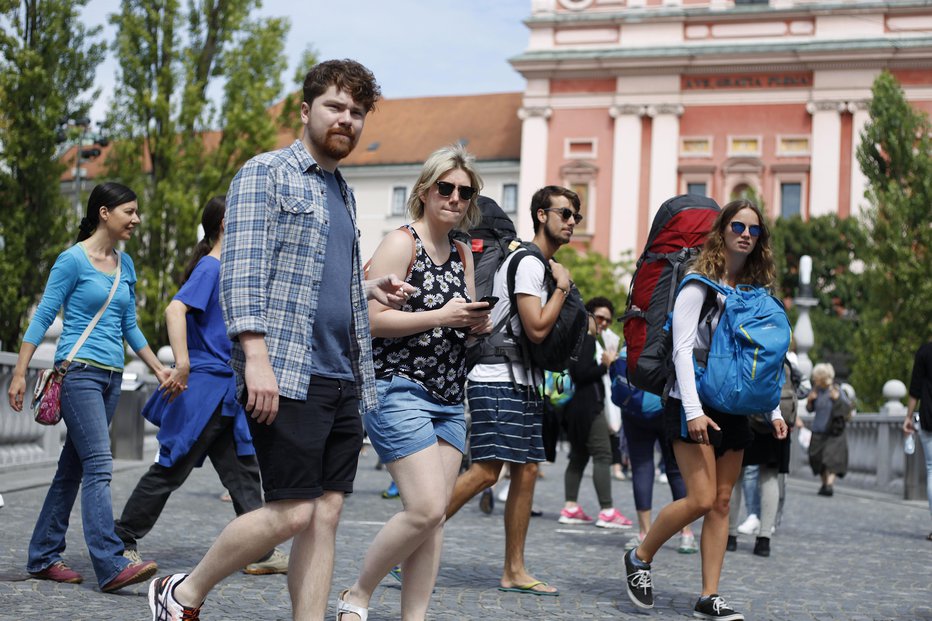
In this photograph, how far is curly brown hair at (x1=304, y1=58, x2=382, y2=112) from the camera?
4.28m

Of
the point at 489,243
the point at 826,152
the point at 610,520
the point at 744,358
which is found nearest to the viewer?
the point at 744,358

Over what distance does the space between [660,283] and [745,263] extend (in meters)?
0.40

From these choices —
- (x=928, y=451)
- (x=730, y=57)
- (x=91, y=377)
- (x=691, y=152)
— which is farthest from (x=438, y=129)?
(x=91, y=377)

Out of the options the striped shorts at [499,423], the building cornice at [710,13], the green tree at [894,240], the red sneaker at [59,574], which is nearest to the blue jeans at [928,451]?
the striped shorts at [499,423]

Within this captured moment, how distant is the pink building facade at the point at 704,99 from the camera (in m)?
57.6

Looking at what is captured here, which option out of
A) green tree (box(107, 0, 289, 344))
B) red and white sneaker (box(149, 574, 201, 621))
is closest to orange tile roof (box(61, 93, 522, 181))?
green tree (box(107, 0, 289, 344))

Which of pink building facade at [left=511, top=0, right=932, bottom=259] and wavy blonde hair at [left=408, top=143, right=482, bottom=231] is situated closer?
wavy blonde hair at [left=408, top=143, right=482, bottom=231]

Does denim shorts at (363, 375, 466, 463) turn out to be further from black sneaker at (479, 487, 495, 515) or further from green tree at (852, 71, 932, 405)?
green tree at (852, 71, 932, 405)

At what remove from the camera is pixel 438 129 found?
7675 centimetres

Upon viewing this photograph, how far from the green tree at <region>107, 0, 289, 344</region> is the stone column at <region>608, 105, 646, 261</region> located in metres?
33.3

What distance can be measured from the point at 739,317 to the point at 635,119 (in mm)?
55143

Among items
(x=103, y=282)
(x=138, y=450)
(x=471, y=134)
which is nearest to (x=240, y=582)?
(x=103, y=282)

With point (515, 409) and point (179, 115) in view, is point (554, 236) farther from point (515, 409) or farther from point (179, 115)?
point (179, 115)

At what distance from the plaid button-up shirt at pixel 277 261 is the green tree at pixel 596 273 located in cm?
4815
